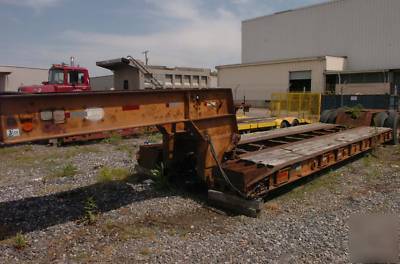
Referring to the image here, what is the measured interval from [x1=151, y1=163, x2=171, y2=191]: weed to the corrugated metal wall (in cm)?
3198

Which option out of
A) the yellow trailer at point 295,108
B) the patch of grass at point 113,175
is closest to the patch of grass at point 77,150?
the patch of grass at point 113,175

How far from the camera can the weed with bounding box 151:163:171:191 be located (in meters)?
6.94

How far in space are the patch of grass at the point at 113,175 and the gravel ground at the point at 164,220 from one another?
43 mm

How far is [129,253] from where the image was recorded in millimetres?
4430

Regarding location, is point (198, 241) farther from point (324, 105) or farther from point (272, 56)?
point (272, 56)

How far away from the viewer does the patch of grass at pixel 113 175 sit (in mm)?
7582

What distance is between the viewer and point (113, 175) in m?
7.86

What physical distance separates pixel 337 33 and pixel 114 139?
3088 cm

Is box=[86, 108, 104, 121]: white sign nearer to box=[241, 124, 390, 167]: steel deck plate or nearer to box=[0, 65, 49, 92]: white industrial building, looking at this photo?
box=[241, 124, 390, 167]: steel deck plate

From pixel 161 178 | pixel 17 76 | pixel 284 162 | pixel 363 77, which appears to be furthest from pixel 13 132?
pixel 17 76

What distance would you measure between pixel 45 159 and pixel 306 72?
2694 cm

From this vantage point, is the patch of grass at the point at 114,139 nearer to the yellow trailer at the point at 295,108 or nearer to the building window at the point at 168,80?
the yellow trailer at the point at 295,108

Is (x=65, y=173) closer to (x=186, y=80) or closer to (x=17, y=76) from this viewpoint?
(x=186, y=80)

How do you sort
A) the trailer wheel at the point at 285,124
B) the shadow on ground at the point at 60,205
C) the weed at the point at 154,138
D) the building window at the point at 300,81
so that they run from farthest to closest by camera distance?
the building window at the point at 300,81 < the trailer wheel at the point at 285,124 < the weed at the point at 154,138 < the shadow on ground at the point at 60,205
